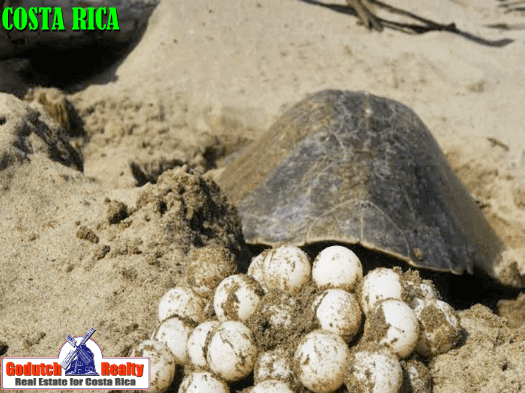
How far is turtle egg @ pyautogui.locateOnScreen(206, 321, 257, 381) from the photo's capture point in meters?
1.71

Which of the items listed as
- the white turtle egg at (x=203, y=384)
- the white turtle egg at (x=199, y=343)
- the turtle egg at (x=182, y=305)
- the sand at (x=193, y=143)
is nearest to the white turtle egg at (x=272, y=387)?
the white turtle egg at (x=203, y=384)

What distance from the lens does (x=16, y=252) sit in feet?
7.27

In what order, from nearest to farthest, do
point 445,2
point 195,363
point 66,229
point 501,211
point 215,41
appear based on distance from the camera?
1. point 195,363
2. point 66,229
3. point 501,211
4. point 215,41
5. point 445,2

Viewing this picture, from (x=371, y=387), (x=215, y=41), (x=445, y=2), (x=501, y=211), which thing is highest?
(x=445, y=2)

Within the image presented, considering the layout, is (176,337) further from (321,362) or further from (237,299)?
(321,362)

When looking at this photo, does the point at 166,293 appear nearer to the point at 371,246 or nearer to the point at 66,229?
the point at 66,229

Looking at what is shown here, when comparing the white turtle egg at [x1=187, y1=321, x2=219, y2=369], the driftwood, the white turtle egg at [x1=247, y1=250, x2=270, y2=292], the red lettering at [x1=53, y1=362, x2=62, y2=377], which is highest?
the driftwood

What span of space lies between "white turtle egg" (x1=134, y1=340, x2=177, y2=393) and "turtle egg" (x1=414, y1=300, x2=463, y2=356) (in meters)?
0.87

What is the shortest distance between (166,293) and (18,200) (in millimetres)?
887

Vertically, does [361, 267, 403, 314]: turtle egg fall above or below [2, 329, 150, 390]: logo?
above

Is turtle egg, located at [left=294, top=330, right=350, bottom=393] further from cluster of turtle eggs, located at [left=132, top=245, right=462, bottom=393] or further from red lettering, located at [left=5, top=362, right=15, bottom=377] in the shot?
red lettering, located at [left=5, top=362, right=15, bottom=377]

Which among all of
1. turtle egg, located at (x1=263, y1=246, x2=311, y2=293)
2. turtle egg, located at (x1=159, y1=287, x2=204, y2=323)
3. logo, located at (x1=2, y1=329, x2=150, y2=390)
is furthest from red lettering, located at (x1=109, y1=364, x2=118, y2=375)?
turtle egg, located at (x1=263, y1=246, x2=311, y2=293)

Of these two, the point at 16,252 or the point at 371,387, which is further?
the point at 16,252

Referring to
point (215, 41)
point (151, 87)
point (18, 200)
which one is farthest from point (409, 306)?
point (215, 41)
